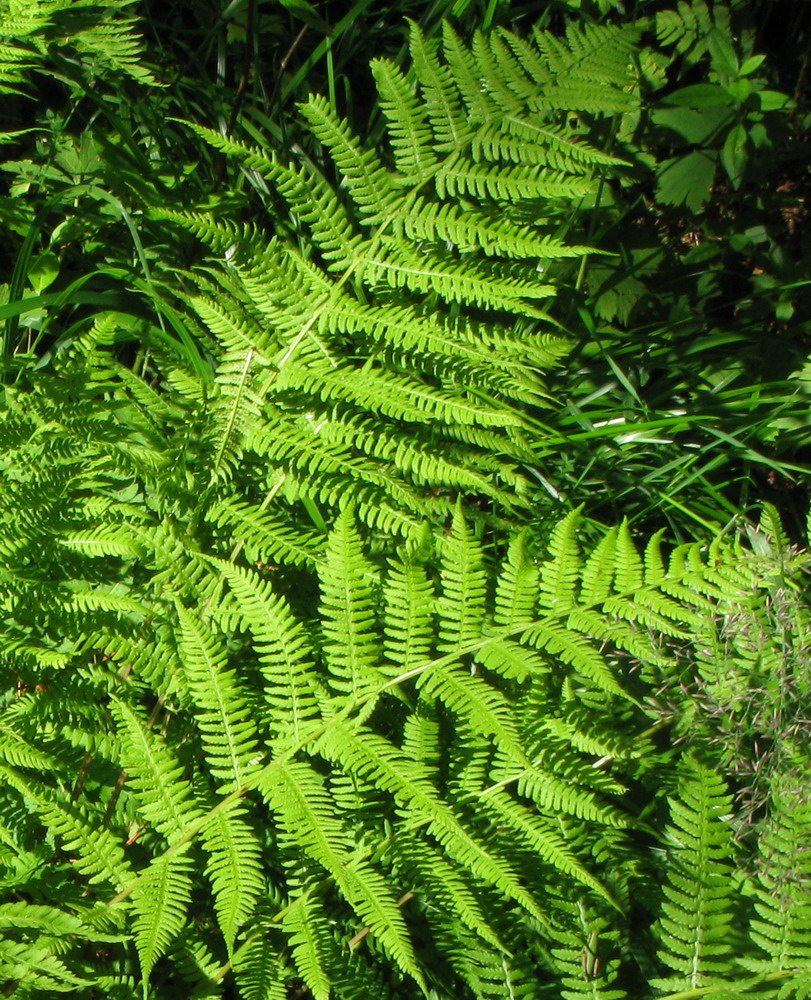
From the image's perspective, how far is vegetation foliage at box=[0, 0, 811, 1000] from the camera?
1668 millimetres

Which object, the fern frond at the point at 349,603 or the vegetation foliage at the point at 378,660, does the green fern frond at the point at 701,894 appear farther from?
the fern frond at the point at 349,603

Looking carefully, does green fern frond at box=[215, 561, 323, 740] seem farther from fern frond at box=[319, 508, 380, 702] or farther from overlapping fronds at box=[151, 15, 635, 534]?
overlapping fronds at box=[151, 15, 635, 534]

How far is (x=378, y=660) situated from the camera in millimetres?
2059

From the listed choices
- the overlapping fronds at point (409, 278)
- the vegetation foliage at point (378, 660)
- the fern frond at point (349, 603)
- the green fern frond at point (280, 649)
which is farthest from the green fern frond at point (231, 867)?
the overlapping fronds at point (409, 278)

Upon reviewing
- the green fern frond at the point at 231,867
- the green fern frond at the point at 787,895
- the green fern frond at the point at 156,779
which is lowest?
the green fern frond at the point at 787,895

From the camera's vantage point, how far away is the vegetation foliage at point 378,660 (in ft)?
5.47

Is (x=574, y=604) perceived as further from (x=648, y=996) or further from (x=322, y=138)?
(x=322, y=138)

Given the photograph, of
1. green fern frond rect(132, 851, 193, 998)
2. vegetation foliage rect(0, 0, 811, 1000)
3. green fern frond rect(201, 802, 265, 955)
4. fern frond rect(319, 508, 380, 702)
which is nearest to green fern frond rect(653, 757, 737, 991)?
vegetation foliage rect(0, 0, 811, 1000)

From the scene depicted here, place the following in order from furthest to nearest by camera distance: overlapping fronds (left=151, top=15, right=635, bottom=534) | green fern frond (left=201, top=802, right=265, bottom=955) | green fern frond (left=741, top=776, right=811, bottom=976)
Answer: overlapping fronds (left=151, top=15, right=635, bottom=534) → green fern frond (left=741, top=776, right=811, bottom=976) → green fern frond (left=201, top=802, right=265, bottom=955)

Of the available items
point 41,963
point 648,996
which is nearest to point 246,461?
point 41,963

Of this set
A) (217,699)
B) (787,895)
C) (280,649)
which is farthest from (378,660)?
(787,895)

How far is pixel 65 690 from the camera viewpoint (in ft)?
6.22

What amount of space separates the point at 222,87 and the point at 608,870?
2.51 meters

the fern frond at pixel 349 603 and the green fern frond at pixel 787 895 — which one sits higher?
the fern frond at pixel 349 603
